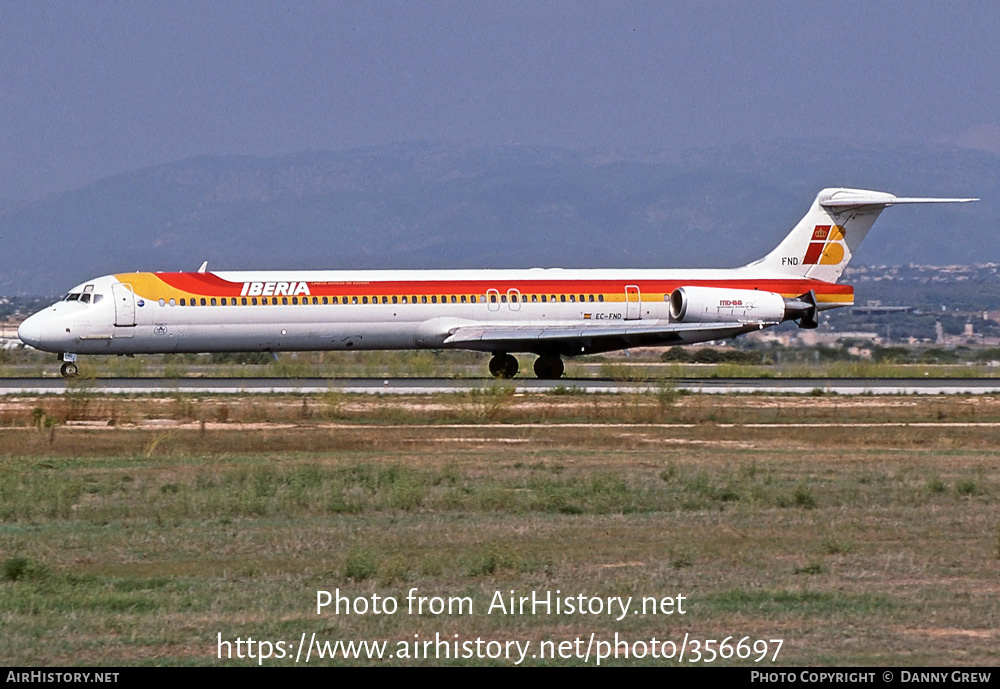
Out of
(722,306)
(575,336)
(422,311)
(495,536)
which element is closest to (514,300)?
(575,336)

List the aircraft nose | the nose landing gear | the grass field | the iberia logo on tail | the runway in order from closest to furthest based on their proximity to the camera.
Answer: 1. the grass field
2. the runway
3. the aircraft nose
4. the nose landing gear
5. the iberia logo on tail

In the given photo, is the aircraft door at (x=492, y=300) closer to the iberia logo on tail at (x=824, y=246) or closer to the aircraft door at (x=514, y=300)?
the aircraft door at (x=514, y=300)

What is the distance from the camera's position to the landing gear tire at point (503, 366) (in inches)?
1636

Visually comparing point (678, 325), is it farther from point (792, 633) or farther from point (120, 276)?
point (792, 633)

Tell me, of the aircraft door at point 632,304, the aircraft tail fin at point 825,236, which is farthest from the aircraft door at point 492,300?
the aircraft tail fin at point 825,236

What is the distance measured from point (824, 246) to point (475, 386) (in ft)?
41.4

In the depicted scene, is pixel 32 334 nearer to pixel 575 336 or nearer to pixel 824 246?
pixel 575 336

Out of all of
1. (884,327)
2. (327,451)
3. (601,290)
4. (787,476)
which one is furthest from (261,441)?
(884,327)

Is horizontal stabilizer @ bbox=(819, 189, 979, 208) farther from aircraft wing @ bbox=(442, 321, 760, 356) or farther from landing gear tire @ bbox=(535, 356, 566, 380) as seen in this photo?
landing gear tire @ bbox=(535, 356, 566, 380)

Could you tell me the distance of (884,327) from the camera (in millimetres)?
147875

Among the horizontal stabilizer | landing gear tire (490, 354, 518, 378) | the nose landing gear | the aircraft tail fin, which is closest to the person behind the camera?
the nose landing gear

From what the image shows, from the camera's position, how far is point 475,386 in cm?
3750

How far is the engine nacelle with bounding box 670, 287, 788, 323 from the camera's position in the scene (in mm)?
41188

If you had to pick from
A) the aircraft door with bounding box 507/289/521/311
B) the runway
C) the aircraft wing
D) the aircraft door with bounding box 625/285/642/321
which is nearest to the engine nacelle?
the aircraft wing
